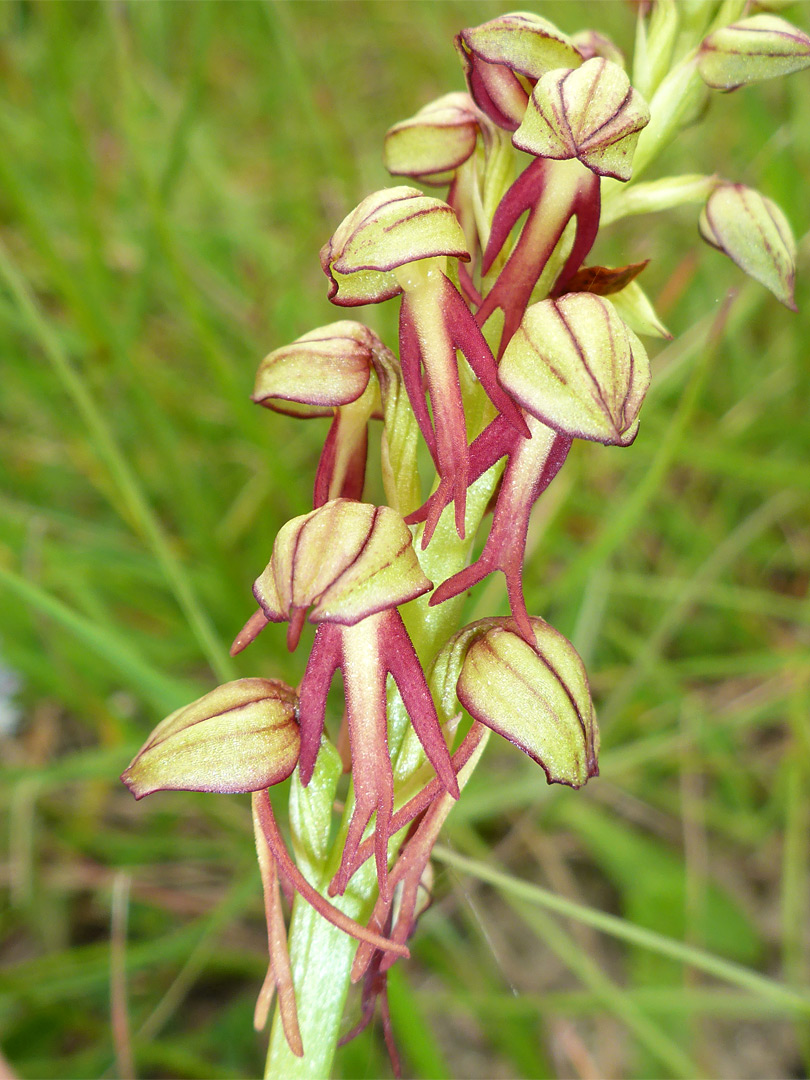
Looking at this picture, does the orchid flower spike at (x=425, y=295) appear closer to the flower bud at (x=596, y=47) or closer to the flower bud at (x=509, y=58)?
the flower bud at (x=509, y=58)

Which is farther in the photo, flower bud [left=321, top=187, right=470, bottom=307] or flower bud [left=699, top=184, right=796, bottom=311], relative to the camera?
flower bud [left=699, top=184, right=796, bottom=311]

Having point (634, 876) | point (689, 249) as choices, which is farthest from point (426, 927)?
point (689, 249)

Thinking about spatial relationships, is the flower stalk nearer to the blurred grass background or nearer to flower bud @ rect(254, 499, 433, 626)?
flower bud @ rect(254, 499, 433, 626)

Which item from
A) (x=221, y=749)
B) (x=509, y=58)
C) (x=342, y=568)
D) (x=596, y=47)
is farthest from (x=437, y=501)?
(x=596, y=47)

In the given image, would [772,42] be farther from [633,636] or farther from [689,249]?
[689,249]

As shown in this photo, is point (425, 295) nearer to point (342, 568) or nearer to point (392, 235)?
point (392, 235)

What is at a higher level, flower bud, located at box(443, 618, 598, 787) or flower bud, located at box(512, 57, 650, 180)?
flower bud, located at box(512, 57, 650, 180)

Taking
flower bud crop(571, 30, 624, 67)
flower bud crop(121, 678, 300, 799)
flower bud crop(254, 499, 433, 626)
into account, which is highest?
flower bud crop(571, 30, 624, 67)

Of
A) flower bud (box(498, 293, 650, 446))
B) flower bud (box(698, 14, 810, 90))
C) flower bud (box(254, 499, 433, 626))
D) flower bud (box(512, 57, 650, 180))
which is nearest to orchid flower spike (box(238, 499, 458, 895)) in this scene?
flower bud (box(254, 499, 433, 626))
